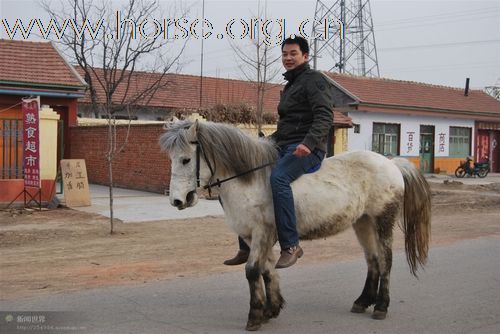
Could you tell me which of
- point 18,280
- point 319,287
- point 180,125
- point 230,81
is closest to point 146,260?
point 18,280

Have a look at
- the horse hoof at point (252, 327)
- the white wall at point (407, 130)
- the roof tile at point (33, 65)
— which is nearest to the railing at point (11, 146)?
the roof tile at point (33, 65)

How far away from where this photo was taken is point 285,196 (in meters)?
4.97

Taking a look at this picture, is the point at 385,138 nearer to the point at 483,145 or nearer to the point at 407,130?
the point at 407,130

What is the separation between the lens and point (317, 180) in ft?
17.5

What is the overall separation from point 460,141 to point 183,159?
3223cm

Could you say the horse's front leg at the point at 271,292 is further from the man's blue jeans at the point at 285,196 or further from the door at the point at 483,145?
the door at the point at 483,145

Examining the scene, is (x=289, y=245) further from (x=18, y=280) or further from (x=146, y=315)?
(x=18, y=280)

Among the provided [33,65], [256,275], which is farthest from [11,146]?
[256,275]

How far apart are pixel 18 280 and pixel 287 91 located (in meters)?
4.15

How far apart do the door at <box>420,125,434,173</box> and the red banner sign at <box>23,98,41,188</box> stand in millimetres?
24026

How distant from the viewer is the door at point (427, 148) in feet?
106

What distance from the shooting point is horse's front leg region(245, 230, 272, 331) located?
16.3ft

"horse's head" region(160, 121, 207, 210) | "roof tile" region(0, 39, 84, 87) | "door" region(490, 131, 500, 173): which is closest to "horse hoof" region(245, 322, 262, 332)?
"horse's head" region(160, 121, 207, 210)

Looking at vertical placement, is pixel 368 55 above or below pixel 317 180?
above
